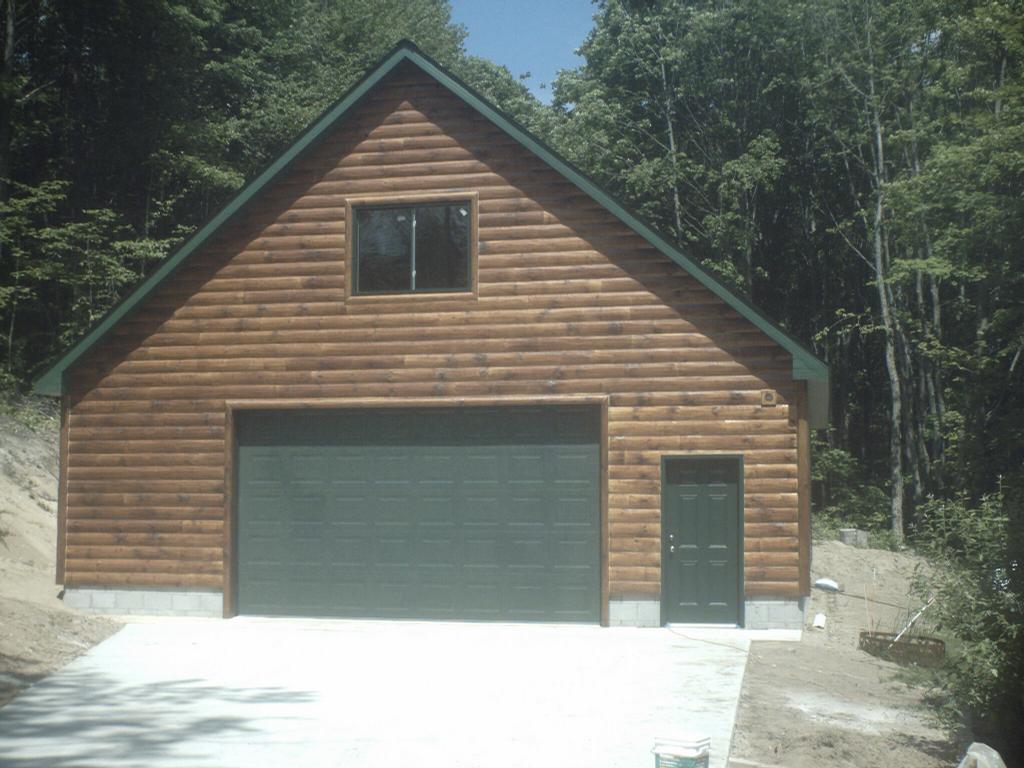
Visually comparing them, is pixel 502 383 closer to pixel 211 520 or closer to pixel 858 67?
pixel 211 520

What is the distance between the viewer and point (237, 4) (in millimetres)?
37812

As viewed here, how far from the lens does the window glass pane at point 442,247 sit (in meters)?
16.8

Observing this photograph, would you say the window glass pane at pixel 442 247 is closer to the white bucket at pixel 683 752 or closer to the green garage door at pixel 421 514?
the green garage door at pixel 421 514

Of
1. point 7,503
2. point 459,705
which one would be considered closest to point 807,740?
point 459,705

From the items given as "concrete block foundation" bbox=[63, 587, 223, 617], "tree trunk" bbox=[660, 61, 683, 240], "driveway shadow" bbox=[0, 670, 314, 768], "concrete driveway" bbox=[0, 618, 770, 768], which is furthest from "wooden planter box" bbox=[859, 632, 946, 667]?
"tree trunk" bbox=[660, 61, 683, 240]

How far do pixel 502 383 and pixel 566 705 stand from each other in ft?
20.9

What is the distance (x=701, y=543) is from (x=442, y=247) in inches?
214

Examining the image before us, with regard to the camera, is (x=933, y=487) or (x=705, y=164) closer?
(x=933, y=487)

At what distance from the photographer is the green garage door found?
16406mm

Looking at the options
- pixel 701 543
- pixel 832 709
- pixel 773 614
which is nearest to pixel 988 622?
pixel 832 709

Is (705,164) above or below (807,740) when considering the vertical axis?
above

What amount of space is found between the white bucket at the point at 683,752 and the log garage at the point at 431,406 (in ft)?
28.1

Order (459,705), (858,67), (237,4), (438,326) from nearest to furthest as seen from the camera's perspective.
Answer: (459,705) < (438,326) < (858,67) < (237,4)

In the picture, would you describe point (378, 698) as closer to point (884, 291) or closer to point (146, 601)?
point (146, 601)
